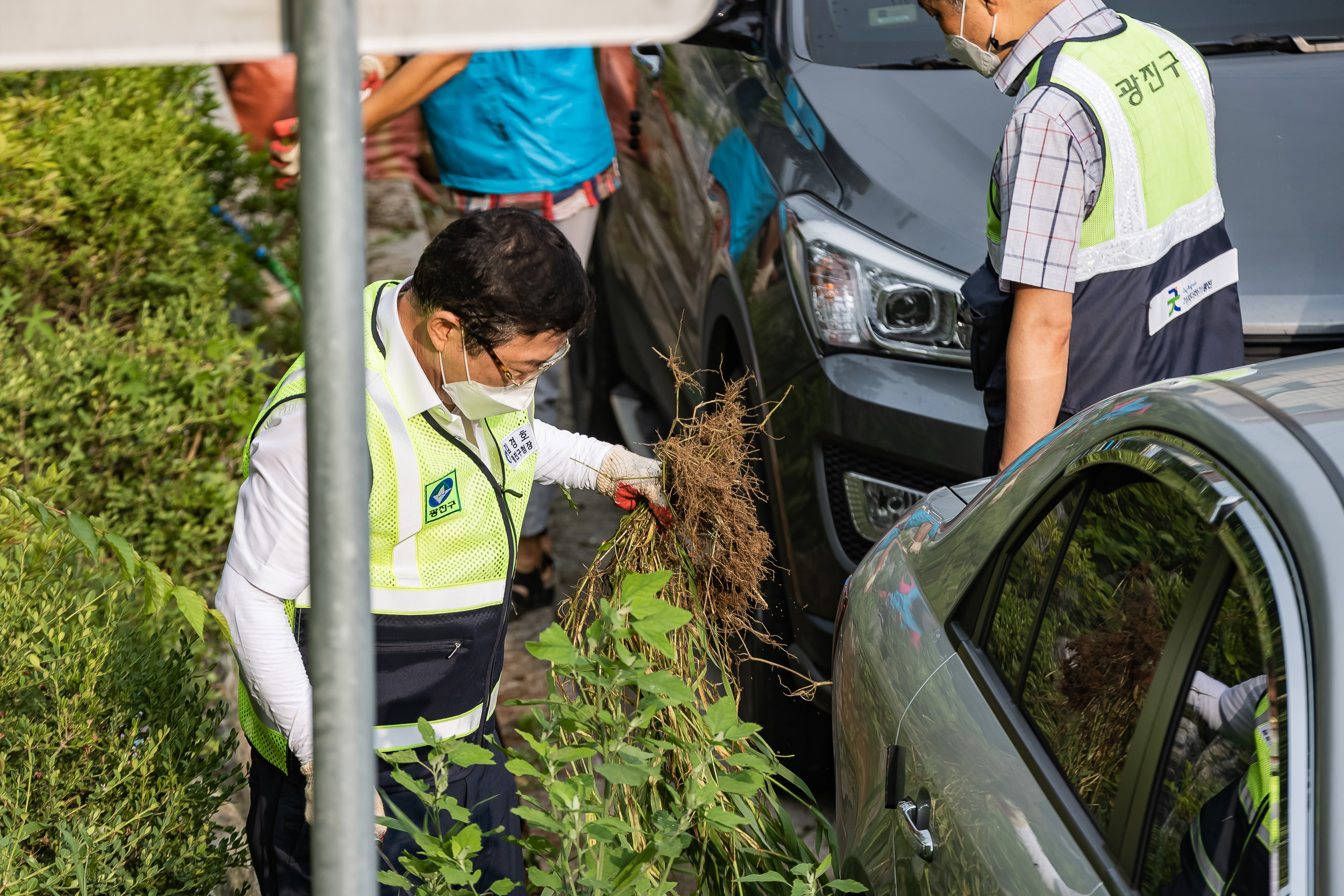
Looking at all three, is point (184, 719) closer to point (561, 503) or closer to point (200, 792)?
point (200, 792)

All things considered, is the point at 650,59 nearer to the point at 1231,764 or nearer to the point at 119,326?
the point at 119,326

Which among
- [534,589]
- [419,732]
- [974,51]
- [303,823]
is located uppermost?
[974,51]

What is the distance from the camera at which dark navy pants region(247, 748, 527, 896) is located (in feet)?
Answer: 7.18

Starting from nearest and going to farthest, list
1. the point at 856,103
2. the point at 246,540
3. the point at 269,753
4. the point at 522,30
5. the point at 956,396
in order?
the point at 522,30
the point at 246,540
the point at 269,753
the point at 956,396
the point at 856,103

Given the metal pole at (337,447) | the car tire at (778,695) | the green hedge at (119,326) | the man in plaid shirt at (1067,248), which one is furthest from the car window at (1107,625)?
the green hedge at (119,326)

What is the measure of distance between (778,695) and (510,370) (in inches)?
54.5

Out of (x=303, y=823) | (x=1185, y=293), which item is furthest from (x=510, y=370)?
(x=1185, y=293)

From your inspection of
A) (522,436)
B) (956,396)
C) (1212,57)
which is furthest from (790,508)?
(1212,57)

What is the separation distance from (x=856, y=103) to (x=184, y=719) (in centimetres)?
222

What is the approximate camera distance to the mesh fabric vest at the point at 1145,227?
2.37 meters

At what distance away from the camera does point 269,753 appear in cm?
221

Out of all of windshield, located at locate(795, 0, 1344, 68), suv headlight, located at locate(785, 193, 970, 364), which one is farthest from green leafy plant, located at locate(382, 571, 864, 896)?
windshield, located at locate(795, 0, 1344, 68)

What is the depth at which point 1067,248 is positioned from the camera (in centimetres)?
238

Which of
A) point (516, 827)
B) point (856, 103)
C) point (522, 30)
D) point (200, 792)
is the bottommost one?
point (516, 827)
